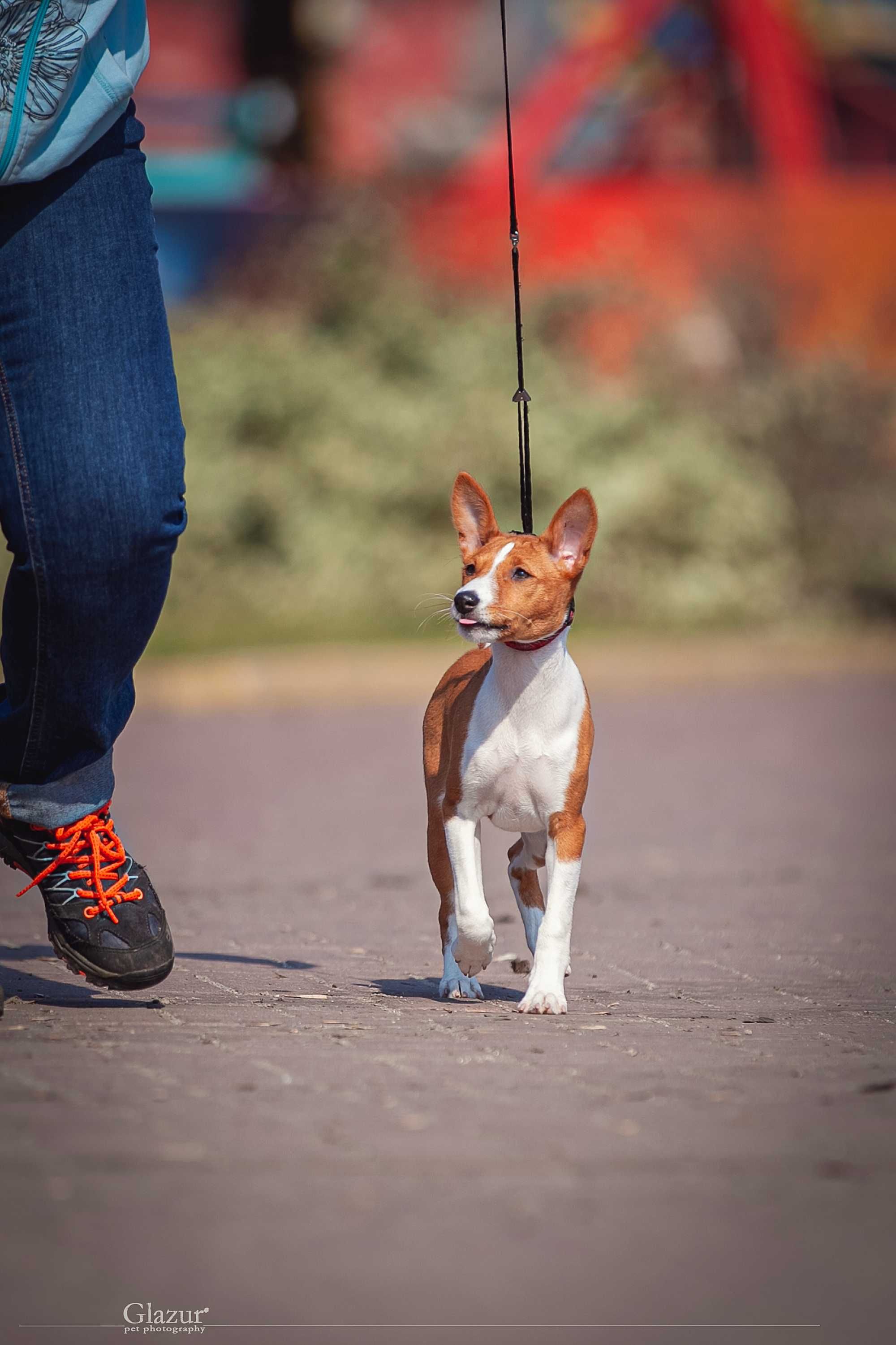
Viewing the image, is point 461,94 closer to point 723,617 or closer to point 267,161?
point 267,161

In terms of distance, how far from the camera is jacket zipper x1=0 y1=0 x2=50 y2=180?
3652mm

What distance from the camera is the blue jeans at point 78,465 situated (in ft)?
12.1

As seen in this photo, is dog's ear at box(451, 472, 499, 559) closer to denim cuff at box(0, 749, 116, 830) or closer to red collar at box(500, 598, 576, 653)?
red collar at box(500, 598, 576, 653)

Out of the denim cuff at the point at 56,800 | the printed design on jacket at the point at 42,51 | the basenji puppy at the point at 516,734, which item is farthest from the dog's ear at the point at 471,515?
the printed design on jacket at the point at 42,51

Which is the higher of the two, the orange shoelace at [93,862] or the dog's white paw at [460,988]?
the orange shoelace at [93,862]

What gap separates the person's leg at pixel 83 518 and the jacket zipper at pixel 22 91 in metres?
0.12

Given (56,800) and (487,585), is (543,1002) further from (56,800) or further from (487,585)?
(56,800)

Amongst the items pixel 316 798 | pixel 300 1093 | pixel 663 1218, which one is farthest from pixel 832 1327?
pixel 316 798

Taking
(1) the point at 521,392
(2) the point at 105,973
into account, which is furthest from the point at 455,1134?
(1) the point at 521,392

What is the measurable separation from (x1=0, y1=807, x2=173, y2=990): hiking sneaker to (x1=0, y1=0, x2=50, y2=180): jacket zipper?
1373mm

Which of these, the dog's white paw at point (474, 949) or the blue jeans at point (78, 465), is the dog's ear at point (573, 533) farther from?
the blue jeans at point (78, 465)

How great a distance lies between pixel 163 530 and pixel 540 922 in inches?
65.3

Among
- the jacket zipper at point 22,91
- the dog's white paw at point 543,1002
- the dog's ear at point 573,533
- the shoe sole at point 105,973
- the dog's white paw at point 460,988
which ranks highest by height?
the jacket zipper at point 22,91

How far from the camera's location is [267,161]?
99.2ft
